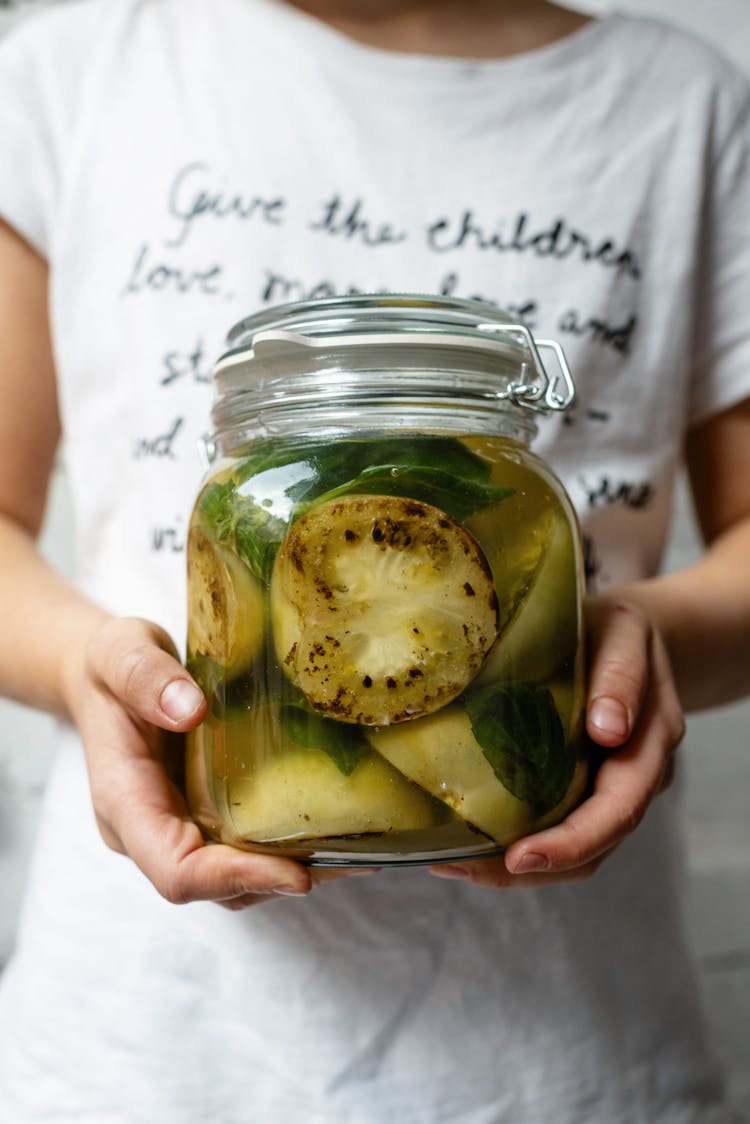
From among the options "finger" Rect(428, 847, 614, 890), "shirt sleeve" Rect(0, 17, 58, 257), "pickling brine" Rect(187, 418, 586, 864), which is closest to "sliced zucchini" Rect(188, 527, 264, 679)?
"pickling brine" Rect(187, 418, 586, 864)

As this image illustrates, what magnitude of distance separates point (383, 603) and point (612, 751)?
14cm

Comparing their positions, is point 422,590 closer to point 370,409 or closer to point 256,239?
point 370,409

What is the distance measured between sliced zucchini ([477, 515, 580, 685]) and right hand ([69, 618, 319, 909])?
10 centimetres

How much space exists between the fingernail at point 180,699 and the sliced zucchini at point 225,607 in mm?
14

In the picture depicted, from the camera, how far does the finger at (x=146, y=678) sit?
1.27 feet

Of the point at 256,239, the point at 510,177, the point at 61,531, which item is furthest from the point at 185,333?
the point at 61,531

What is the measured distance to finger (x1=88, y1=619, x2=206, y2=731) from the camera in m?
0.39

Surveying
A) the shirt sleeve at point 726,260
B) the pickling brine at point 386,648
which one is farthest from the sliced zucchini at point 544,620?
the shirt sleeve at point 726,260

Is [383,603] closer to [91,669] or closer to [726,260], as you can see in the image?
[91,669]

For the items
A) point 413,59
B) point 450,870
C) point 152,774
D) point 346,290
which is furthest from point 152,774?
point 413,59

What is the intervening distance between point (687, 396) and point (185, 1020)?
1.46 feet

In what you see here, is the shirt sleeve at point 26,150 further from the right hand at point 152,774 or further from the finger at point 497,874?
the finger at point 497,874

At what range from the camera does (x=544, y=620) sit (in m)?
0.38

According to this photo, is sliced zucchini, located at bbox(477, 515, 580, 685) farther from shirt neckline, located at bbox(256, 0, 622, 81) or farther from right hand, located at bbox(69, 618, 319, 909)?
shirt neckline, located at bbox(256, 0, 622, 81)
